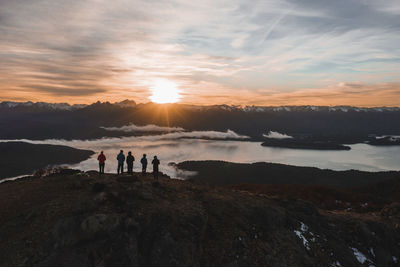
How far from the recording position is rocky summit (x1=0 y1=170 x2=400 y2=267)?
53.6 feet

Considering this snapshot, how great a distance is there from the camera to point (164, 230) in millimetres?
18547

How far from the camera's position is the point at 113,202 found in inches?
795

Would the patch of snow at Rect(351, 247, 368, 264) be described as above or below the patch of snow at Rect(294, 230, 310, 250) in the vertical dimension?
below

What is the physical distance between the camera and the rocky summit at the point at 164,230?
53.6 feet

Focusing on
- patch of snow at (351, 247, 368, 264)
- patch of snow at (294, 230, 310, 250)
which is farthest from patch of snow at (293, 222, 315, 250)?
patch of snow at (351, 247, 368, 264)

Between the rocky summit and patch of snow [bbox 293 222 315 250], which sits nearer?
the rocky summit

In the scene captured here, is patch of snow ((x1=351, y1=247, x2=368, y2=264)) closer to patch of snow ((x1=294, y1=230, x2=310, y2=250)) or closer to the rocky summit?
the rocky summit

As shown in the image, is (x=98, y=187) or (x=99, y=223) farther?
(x=98, y=187)

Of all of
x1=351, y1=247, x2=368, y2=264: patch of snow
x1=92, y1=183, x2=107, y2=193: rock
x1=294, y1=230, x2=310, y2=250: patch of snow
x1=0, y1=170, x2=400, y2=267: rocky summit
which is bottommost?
x1=351, y1=247, x2=368, y2=264: patch of snow

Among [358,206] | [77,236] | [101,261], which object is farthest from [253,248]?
[358,206]

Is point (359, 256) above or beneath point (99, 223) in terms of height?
beneath

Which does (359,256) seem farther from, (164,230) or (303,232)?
(164,230)

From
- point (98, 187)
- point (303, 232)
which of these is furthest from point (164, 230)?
point (303, 232)

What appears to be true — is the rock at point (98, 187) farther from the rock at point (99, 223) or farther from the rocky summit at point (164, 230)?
the rock at point (99, 223)
